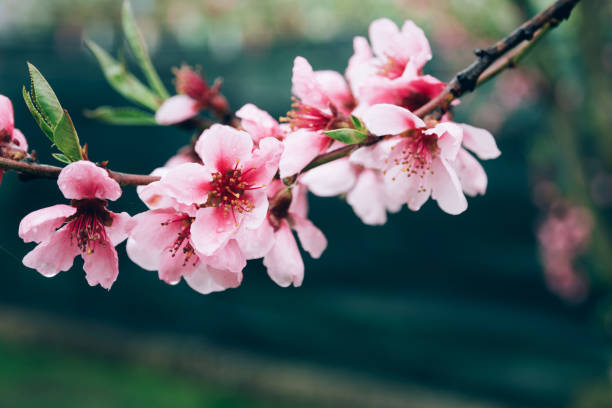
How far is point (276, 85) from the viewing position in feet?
10.7

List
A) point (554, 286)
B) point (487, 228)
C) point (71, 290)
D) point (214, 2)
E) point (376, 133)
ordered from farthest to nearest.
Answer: point (71, 290) < point (214, 2) < point (487, 228) < point (554, 286) < point (376, 133)

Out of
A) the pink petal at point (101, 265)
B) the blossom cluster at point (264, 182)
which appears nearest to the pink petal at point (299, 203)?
the blossom cluster at point (264, 182)

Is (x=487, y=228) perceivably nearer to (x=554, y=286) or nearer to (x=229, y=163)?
(x=554, y=286)

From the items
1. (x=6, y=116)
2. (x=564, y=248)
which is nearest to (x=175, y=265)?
(x=6, y=116)

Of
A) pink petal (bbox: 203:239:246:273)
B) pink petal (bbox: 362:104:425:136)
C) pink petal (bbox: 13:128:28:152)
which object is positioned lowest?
pink petal (bbox: 203:239:246:273)

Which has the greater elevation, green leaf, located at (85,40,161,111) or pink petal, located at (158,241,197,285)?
green leaf, located at (85,40,161,111)

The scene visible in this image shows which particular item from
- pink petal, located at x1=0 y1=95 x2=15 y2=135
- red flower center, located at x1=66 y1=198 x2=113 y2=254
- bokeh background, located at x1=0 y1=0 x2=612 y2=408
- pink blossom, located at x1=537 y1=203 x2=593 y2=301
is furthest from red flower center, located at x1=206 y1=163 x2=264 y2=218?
pink blossom, located at x1=537 y1=203 x2=593 y2=301

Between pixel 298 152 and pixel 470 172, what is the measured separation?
25cm

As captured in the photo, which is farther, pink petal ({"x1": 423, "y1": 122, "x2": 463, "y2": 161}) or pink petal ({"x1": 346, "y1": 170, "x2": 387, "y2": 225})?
pink petal ({"x1": 346, "y1": 170, "x2": 387, "y2": 225})

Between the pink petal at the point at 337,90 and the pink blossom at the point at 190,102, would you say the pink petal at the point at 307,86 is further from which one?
the pink blossom at the point at 190,102

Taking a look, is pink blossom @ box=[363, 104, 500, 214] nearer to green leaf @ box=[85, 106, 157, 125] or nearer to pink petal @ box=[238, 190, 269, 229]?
pink petal @ box=[238, 190, 269, 229]

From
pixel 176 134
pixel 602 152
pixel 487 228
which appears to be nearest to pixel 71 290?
pixel 176 134

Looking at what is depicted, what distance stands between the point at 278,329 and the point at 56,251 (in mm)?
3083

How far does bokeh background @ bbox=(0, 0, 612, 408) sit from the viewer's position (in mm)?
2703
